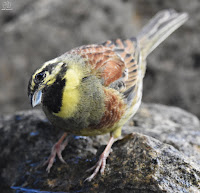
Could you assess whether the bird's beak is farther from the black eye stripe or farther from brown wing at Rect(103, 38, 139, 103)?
brown wing at Rect(103, 38, 139, 103)

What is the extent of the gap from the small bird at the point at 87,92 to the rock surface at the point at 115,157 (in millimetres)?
134

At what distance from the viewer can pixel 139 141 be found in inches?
126

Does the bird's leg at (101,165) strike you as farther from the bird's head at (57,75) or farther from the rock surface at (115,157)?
the bird's head at (57,75)

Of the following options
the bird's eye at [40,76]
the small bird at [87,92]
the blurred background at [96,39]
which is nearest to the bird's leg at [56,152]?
the small bird at [87,92]

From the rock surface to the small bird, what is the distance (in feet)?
0.44

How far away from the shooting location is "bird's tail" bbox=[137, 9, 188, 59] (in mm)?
4859

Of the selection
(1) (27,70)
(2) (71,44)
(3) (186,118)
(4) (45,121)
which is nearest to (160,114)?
(3) (186,118)

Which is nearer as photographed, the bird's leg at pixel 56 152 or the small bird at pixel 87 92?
the small bird at pixel 87 92

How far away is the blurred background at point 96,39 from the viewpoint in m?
6.28

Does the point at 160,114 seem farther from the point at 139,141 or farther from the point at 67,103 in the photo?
the point at 67,103

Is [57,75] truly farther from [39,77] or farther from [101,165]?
[101,165]

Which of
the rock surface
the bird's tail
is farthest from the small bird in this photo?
the bird's tail

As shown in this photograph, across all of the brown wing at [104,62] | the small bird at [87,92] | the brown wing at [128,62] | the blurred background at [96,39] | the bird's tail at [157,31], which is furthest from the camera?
the blurred background at [96,39]

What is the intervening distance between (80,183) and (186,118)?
7.11 feet
